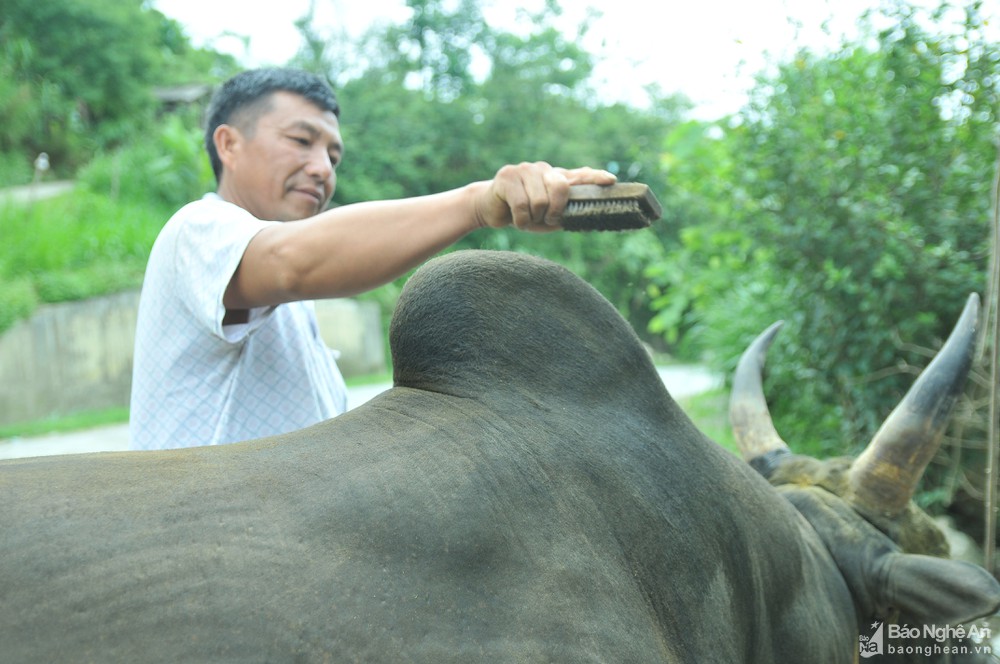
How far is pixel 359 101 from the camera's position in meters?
20.4

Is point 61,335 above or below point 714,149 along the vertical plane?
below

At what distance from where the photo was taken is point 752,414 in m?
3.04

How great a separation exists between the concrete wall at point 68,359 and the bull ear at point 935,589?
11.1 metres

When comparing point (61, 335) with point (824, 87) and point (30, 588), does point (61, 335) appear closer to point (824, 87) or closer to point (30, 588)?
point (824, 87)

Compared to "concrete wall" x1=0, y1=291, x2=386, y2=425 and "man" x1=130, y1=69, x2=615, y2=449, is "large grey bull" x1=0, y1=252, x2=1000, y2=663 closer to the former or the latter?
"man" x1=130, y1=69, x2=615, y2=449

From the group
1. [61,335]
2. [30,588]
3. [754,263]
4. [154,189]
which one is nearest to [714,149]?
[754,263]

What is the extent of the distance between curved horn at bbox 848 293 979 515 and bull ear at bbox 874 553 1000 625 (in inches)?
6.7

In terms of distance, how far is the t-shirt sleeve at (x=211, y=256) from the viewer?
6.76 feet

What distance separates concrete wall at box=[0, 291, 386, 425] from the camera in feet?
37.8

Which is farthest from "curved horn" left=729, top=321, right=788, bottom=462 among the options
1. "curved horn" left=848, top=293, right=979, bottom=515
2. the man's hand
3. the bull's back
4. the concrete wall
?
the concrete wall

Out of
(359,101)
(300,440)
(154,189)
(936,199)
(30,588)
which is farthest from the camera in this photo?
(359,101)

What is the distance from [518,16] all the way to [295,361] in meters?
21.8

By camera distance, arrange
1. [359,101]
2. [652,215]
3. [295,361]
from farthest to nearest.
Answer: [359,101]
[295,361]
[652,215]

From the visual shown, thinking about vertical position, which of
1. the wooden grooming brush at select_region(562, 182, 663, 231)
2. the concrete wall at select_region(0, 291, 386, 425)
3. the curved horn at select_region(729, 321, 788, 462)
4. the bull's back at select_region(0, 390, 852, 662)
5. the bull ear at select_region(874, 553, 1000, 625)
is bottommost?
the concrete wall at select_region(0, 291, 386, 425)
